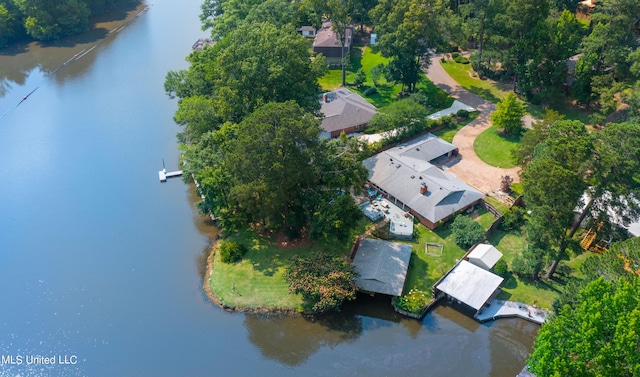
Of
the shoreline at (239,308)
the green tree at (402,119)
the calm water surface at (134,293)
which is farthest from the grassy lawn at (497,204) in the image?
the shoreline at (239,308)

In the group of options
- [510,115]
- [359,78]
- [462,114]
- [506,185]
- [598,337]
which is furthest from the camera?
[359,78]

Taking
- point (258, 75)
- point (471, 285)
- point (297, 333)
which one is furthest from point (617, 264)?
point (258, 75)

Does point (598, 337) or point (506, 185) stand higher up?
point (598, 337)

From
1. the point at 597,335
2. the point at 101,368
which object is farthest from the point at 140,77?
the point at 597,335

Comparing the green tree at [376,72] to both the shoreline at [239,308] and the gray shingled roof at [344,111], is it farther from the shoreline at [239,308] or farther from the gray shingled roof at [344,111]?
the shoreline at [239,308]

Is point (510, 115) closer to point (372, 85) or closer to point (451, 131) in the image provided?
point (451, 131)

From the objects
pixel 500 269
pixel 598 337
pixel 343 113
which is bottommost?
pixel 500 269

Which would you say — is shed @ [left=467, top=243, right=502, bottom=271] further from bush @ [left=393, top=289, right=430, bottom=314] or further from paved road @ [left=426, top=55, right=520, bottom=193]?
paved road @ [left=426, top=55, right=520, bottom=193]
